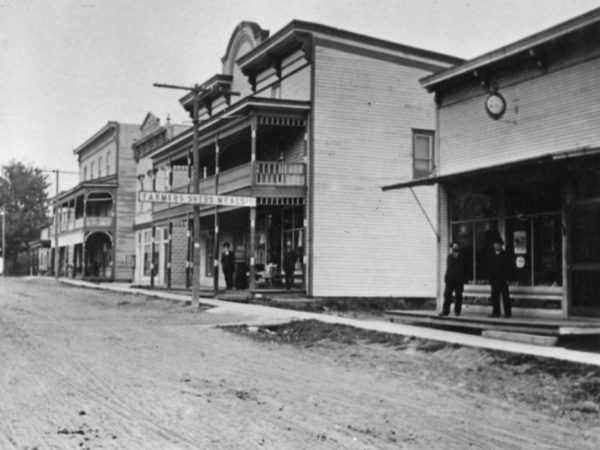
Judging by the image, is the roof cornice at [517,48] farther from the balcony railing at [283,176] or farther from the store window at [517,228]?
the balcony railing at [283,176]

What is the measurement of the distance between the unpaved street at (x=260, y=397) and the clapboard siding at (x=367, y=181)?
11.0 meters

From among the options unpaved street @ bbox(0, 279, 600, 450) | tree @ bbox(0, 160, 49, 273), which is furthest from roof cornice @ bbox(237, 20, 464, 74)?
tree @ bbox(0, 160, 49, 273)

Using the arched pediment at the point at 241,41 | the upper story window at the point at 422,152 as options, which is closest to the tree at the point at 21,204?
the arched pediment at the point at 241,41

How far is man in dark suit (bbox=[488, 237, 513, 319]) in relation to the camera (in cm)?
1504

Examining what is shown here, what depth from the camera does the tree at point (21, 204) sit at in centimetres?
8281

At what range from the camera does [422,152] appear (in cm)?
2662

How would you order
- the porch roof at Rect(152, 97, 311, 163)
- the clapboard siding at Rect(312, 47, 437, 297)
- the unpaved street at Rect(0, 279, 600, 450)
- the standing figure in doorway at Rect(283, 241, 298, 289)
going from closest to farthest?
1. the unpaved street at Rect(0, 279, 600, 450)
2. the porch roof at Rect(152, 97, 311, 163)
3. the standing figure in doorway at Rect(283, 241, 298, 289)
4. the clapboard siding at Rect(312, 47, 437, 297)

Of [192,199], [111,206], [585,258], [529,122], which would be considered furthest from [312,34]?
[111,206]

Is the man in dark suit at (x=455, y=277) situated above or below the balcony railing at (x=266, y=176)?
below

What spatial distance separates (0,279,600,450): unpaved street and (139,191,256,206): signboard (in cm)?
691

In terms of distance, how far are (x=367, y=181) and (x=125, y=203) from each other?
28.6m

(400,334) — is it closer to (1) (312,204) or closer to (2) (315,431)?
(2) (315,431)

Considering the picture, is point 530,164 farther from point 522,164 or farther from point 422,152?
point 422,152

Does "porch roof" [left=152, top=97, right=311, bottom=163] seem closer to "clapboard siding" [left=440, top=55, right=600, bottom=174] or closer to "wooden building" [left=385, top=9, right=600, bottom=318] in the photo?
"wooden building" [left=385, top=9, right=600, bottom=318]
